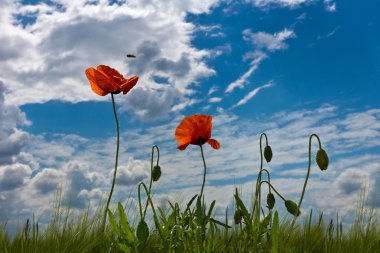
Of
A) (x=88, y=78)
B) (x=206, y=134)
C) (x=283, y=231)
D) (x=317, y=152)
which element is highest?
(x=88, y=78)

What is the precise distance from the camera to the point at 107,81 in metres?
2.12

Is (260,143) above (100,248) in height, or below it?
above

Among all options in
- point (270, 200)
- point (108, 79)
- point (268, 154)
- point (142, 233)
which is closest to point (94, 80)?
point (108, 79)

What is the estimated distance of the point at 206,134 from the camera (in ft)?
7.16

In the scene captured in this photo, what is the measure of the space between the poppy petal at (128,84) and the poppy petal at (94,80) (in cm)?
9

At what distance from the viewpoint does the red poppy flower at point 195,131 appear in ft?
7.08

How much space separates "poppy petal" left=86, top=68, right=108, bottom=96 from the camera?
2.14 metres

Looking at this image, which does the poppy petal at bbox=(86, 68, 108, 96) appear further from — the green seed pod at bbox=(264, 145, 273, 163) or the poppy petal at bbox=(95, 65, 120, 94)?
the green seed pod at bbox=(264, 145, 273, 163)

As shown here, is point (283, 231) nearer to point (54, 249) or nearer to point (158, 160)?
point (158, 160)

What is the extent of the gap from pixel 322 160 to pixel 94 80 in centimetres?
104

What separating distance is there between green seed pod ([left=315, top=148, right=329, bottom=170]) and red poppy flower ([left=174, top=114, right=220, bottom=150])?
468 mm

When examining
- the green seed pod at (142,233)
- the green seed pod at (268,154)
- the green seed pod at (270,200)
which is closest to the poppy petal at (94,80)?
the green seed pod at (142,233)

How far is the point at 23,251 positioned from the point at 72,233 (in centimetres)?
27

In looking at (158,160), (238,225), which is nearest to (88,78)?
(158,160)
